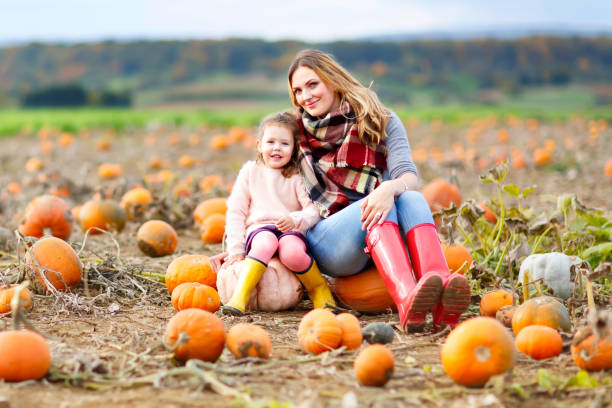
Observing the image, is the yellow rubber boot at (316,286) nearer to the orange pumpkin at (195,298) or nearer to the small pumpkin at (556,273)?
the orange pumpkin at (195,298)

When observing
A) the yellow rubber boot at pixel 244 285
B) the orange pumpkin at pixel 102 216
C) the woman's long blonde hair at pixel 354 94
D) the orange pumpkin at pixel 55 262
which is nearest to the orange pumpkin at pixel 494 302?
the woman's long blonde hair at pixel 354 94

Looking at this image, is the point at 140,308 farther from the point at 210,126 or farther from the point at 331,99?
the point at 210,126

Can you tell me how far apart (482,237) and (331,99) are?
1692 millimetres

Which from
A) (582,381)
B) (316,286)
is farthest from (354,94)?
(582,381)

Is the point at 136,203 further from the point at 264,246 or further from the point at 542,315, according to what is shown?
the point at 542,315

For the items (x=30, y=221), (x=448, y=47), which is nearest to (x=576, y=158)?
(x=30, y=221)

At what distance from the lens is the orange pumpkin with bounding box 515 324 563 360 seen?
270 cm

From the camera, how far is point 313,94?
3832mm

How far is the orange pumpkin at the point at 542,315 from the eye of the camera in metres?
2.96

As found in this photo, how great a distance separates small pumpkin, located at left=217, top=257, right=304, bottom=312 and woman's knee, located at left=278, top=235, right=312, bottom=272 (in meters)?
0.08

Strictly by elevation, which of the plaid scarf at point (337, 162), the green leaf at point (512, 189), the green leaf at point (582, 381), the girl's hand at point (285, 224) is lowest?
the green leaf at point (582, 381)

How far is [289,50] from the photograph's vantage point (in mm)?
26750

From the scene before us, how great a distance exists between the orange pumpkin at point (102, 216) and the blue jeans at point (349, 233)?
248cm

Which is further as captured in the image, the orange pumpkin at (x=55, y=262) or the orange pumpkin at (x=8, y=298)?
the orange pumpkin at (x=55, y=262)
